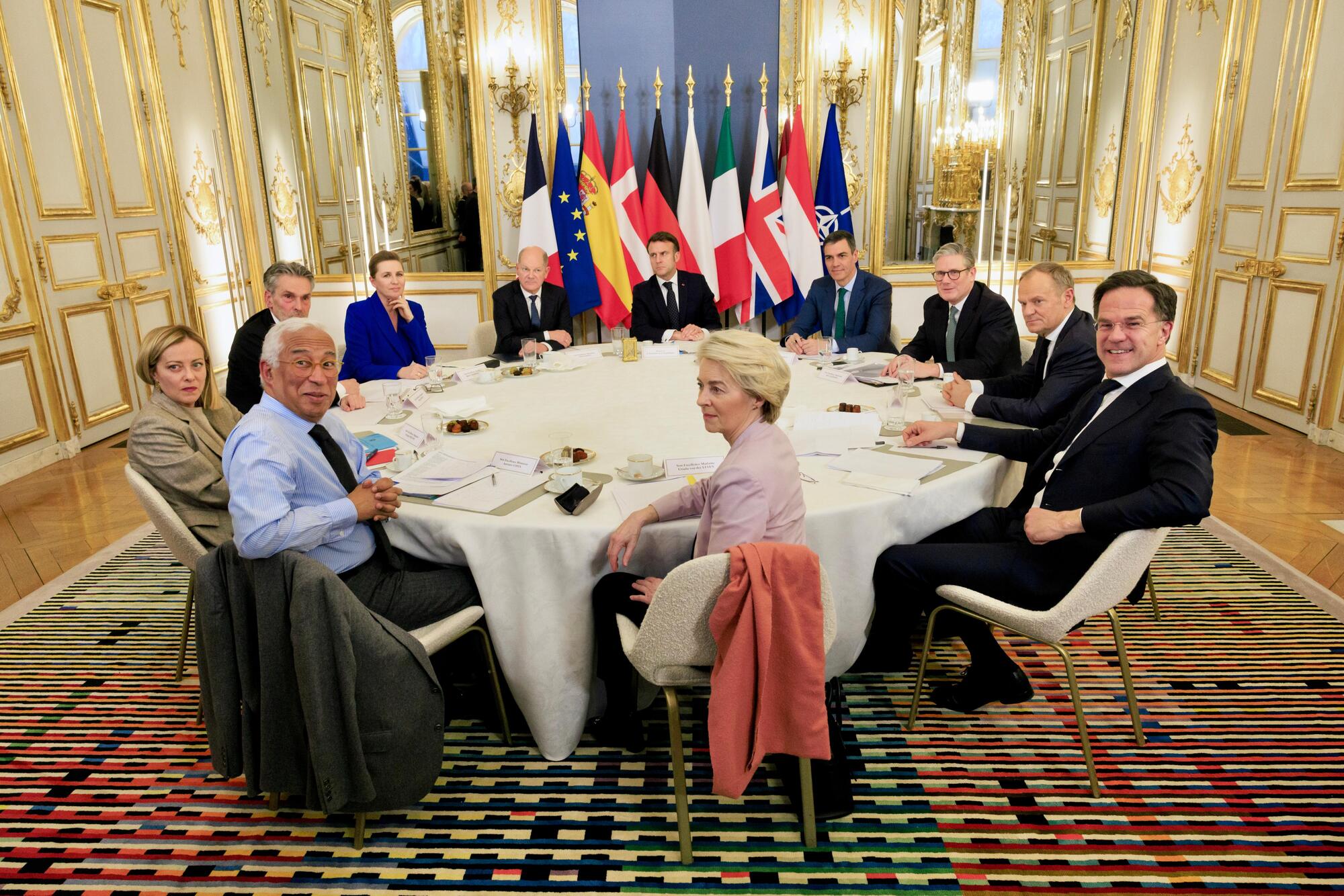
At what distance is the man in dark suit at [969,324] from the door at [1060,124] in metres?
3.30

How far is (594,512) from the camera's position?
2215 mm

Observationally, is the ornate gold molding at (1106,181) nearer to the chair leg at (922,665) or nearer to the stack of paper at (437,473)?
the chair leg at (922,665)

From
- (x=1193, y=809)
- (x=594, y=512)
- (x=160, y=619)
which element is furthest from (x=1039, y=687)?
(x=160, y=619)

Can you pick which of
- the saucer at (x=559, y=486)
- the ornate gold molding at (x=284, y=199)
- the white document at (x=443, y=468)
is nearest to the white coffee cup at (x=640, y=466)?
the saucer at (x=559, y=486)

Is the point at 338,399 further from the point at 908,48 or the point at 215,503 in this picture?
the point at 908,48

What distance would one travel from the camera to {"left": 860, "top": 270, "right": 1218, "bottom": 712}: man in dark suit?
2.06 metres

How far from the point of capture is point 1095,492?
2.28m

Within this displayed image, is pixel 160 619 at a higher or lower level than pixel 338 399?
lower

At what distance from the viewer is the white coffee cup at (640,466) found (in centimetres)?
240

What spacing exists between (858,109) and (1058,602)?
477cm

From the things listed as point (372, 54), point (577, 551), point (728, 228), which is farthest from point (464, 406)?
point (372, 54)

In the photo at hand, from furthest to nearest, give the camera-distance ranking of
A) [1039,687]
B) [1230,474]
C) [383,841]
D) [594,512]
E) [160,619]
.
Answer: [1230,474] → [160,619] → [1039,687] → [594,512] → [383,841]

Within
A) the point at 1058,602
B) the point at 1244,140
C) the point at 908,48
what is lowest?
the point at 1058,602

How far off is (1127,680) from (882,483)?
0.84 meters
